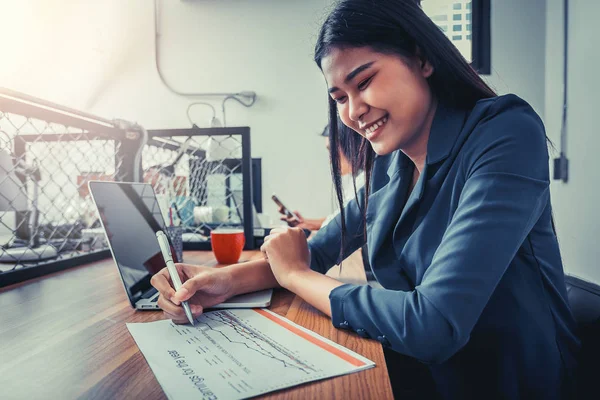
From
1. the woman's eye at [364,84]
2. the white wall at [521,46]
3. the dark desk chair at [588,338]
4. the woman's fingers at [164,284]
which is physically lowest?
the dark desk chair at [588,338]

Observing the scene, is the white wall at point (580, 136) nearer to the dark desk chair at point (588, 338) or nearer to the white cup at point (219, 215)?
the dark desk chair at point (588, 338)

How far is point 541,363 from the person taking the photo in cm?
59

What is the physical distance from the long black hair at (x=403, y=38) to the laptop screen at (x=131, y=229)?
489 mm

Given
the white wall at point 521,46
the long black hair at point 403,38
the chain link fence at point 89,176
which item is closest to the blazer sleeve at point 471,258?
the long black hair at point 403,38

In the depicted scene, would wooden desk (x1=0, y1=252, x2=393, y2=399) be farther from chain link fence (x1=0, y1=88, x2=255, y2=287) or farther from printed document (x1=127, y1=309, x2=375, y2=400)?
chain link fence (x1=0, y1=88, x2=255, y2=287)

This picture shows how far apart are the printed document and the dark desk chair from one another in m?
0.43

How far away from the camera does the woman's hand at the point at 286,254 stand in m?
0.70

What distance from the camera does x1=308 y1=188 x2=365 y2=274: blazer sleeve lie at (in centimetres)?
92

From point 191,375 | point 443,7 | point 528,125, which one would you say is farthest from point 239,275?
point 443,7

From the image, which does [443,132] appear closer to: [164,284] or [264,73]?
[164,284]

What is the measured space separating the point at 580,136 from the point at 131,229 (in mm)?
1514

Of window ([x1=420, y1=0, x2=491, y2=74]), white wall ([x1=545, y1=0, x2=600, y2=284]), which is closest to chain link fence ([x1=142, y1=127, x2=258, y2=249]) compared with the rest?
white wall ([x1=545, y1=0, x2=600, y2=284])

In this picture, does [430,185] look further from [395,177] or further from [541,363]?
[541,363]

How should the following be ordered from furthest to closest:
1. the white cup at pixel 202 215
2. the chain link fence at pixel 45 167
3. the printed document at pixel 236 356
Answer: the white cup at pixel 202 215, the chain link fence at pixel 45 167, the printed document at pixel 236 356
